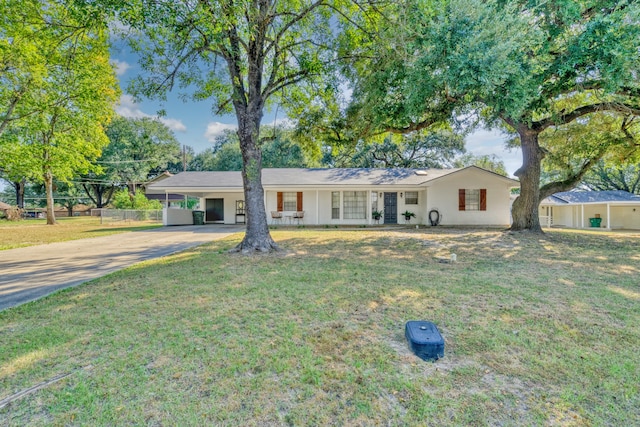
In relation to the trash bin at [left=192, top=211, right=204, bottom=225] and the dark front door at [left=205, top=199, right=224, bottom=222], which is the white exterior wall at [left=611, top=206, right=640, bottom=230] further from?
the trash bin at [left=192, top=211, right=204, bottom=225]

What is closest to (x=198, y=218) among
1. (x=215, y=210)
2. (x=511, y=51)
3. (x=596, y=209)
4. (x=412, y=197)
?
(x=215, y=210)

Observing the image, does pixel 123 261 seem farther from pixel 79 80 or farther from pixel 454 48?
pixel 79 80

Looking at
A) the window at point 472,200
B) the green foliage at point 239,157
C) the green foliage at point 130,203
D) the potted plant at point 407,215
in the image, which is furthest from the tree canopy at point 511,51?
the green foliage at point 130,203

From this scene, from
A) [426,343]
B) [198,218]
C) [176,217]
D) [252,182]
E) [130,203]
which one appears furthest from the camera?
[130,203]

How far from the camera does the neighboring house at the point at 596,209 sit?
61.0 ft

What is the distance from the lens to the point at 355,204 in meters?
17.3

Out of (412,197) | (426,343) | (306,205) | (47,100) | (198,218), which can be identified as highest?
(47,100)

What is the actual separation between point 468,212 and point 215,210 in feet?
52.0

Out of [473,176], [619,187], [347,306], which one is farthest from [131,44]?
[619,187]

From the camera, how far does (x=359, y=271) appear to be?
5.91m

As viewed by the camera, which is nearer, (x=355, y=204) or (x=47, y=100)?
(x=47, y=100)

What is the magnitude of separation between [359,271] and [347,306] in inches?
78.3

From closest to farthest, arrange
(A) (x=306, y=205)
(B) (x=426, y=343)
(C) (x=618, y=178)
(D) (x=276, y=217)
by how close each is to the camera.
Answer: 1. (B) (x=426, y=343)
2. (D) (x=276, y=217)
3. (A) (x=306, y=205)
4. (C) (x=618, y=178)

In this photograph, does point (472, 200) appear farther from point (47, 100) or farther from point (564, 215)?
point (47, 100)
